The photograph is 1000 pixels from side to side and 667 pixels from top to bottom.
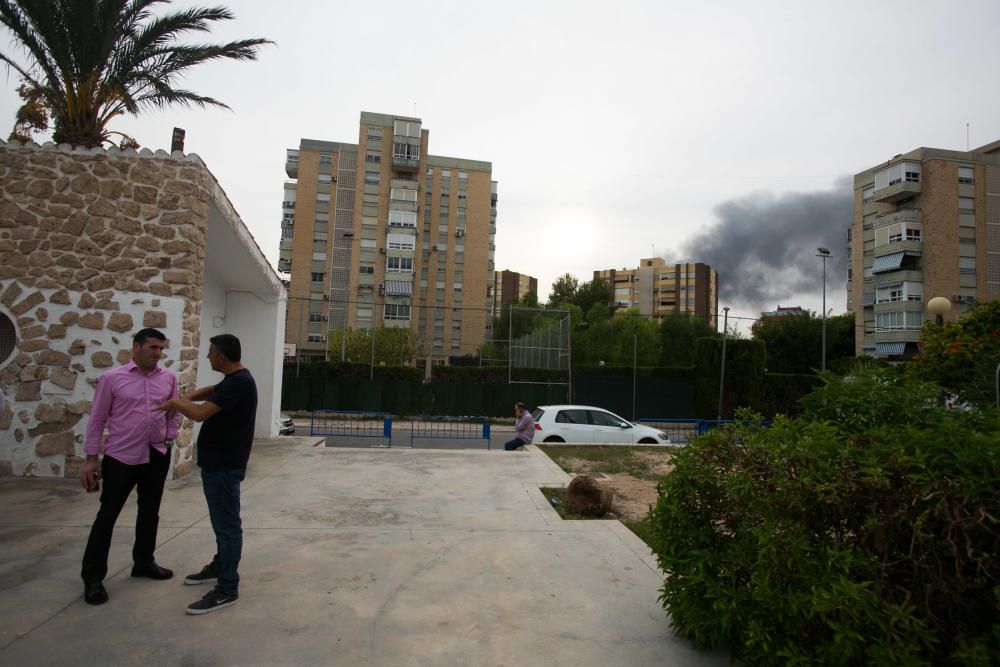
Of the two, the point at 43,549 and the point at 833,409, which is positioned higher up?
the point at 833,409

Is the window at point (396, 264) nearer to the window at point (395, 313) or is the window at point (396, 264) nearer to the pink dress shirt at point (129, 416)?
the window at point (395, 313)

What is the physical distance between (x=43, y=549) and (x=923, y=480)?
19.3 feet

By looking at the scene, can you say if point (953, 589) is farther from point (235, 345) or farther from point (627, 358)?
point (627, 358)

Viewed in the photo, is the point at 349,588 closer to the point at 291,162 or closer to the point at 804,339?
the point at 804,339

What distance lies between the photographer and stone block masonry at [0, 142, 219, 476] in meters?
6.93

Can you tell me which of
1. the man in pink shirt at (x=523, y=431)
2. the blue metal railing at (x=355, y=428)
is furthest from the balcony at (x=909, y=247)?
the man in pink shirt at (x=523, y=431)

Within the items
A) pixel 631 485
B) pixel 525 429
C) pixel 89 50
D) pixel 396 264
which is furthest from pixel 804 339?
pixel 89 50

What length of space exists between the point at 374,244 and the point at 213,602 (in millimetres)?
52469

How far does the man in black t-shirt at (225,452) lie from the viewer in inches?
144

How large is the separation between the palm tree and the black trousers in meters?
7.62

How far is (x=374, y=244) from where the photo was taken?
54125 mm

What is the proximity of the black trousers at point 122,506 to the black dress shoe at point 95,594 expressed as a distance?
33mm

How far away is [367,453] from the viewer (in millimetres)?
10359

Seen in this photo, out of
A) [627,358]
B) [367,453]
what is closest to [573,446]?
[367,453]
